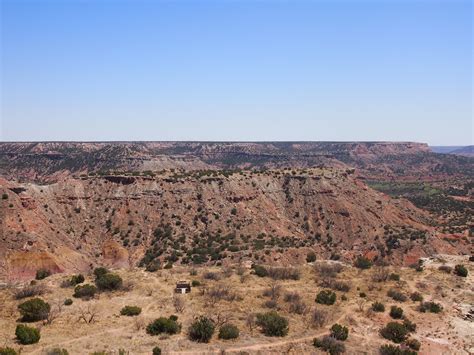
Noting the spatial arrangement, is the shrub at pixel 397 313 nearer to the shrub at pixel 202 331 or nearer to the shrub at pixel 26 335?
the shrub at pixel 202 331

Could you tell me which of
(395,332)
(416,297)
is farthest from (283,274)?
(395,332)

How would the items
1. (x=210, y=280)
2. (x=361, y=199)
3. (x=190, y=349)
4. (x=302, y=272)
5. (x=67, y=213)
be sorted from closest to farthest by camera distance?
1. (x=190, y=349)
2. (x=210, y=280)
3. (x=302, y=272)
4. (x=67, y=213)
5. (x=361, y=199)

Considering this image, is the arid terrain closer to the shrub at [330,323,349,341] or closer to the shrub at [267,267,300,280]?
the shrub at [267,267,300,280]

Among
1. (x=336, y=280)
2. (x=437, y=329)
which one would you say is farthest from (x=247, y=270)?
(x=437, y=329)

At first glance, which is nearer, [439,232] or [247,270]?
[247,270]

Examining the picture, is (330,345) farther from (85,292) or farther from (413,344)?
(85,292)

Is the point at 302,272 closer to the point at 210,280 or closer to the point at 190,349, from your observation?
the point at 210,280
